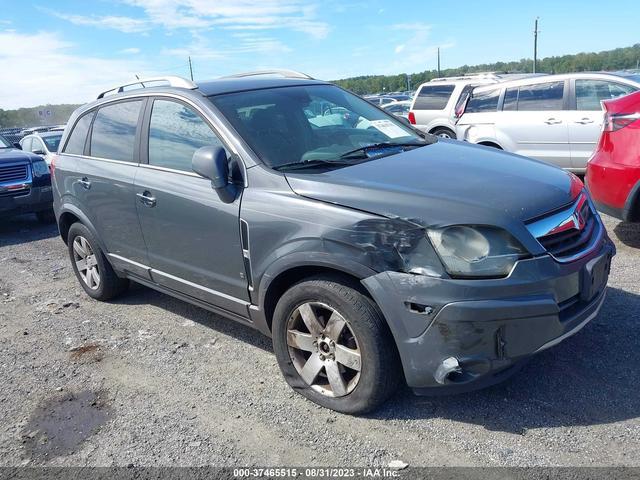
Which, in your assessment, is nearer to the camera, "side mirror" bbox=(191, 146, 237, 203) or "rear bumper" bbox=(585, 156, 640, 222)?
"side mirror" bbox=(191, 146, 237, 203)

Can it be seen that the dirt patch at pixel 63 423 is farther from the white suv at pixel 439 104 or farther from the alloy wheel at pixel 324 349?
the white suv at pixel 439 104

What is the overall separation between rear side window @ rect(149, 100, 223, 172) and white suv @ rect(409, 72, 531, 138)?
28.7 ft

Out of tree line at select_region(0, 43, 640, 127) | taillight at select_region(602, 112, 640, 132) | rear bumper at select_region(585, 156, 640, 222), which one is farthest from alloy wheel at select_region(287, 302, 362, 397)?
Answer: tree line at select_region(0, 43, 640, 127)

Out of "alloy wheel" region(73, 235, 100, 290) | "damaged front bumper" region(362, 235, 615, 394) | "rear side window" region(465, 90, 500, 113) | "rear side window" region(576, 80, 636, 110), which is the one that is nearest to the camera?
"damaged front bumper" region(362, 235, 615, 394)

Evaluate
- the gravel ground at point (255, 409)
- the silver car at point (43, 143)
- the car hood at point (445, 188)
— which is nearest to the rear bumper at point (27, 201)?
the silver car at point (43, 143)

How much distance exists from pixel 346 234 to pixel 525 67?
63249 millimetres

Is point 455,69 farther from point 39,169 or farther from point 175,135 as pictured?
point 175,135

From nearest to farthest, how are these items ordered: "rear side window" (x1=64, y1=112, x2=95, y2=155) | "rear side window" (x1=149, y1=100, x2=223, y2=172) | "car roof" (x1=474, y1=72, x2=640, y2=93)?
"rear side window" (x1=149, y1=100, x2=223, y2=172) → "rear side window" (x1=64, y1=112, x2=95, y2=155) → "car roof" (x1=474, y1=72, x2=640, y2=93)

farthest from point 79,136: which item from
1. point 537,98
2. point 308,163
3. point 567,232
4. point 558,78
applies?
point 558,78

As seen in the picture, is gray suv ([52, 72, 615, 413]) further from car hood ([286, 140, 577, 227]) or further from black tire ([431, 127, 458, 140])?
black tire ([431, 127, 458, 140])

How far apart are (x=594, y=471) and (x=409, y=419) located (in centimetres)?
91

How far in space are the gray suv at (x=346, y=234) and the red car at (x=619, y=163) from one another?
1920 mm

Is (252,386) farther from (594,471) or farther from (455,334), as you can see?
(594,471)

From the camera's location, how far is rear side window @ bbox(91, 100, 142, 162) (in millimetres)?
4406
